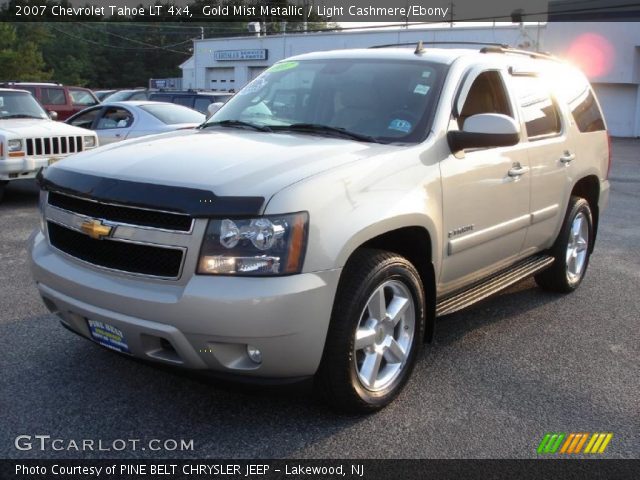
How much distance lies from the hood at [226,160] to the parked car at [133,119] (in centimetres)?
760

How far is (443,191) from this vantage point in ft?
12.8

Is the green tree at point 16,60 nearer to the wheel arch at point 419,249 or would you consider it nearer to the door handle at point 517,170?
the door handle at point 517,170

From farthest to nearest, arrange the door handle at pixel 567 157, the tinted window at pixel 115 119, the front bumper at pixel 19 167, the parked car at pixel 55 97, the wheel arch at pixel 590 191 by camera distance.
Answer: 1. the parked car at pixel 55 97
2. the tinted window at pixel 115 119
3. the front bumper at pixel 19 167
4. the wheel arch at pixel 590 191
5. the door handle at pixel 567 157

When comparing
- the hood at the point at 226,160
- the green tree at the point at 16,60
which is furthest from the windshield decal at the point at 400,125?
the green tree at the point at 16,60

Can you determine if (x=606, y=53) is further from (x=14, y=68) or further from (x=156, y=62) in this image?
(x=156, y=62)

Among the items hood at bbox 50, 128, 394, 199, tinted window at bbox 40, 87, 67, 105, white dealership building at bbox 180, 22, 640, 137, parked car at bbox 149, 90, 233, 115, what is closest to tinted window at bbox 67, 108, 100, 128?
parked car at bbox 149, 90, 233, 115

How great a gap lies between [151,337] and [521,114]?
10.1ft

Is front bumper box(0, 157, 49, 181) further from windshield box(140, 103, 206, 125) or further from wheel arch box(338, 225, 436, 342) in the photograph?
wheel arch box(338, 225, 436, 342)

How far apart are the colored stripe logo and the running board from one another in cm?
97

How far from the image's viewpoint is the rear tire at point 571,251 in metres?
5.68

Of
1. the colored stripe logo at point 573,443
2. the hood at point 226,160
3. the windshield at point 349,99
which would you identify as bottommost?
the colored stripe logo at point 573,443

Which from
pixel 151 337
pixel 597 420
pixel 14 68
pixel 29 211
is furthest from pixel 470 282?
pixel 14 68

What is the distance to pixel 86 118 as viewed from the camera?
1249cm

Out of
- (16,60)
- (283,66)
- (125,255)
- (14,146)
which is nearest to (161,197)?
(125,255)
